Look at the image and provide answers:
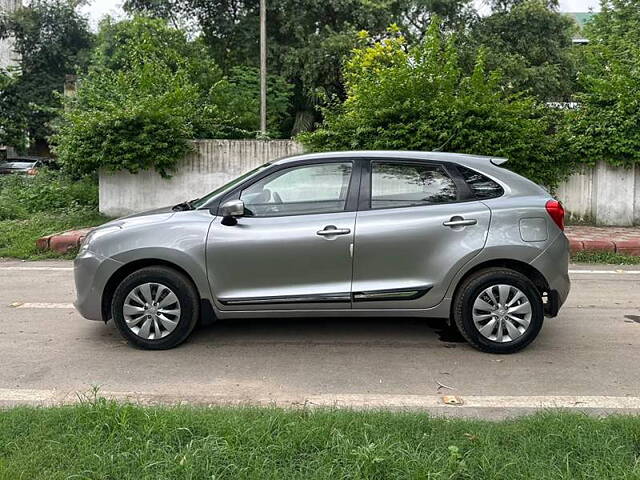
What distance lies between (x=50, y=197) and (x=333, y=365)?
10.5m

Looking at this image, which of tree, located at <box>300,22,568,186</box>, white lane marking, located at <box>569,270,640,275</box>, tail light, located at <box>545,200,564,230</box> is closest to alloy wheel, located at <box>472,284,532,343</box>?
tail light, located at <box>545,200,564,230</box>

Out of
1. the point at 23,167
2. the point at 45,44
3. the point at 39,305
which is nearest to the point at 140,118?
the point at 39,305

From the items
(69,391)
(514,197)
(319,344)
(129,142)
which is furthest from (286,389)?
(129,142)

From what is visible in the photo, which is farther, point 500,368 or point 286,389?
point 500,368

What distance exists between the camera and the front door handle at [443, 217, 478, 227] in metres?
5.01

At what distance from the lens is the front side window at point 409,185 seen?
16.9 feet

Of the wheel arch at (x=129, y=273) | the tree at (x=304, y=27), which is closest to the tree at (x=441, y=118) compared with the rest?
the wheel arch at (x=129, y=273)

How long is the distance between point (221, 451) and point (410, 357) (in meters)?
2.33

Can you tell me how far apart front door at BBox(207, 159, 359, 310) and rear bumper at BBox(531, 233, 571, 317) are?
1.55 metres

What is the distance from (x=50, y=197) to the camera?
1342cm

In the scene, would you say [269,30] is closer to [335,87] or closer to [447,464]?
[335,87]

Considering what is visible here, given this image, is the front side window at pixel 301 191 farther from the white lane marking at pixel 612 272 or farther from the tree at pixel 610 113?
the tree at pixel 610 113

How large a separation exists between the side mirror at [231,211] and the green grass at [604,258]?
642 centimetres

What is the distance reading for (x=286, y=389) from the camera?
435 cm
